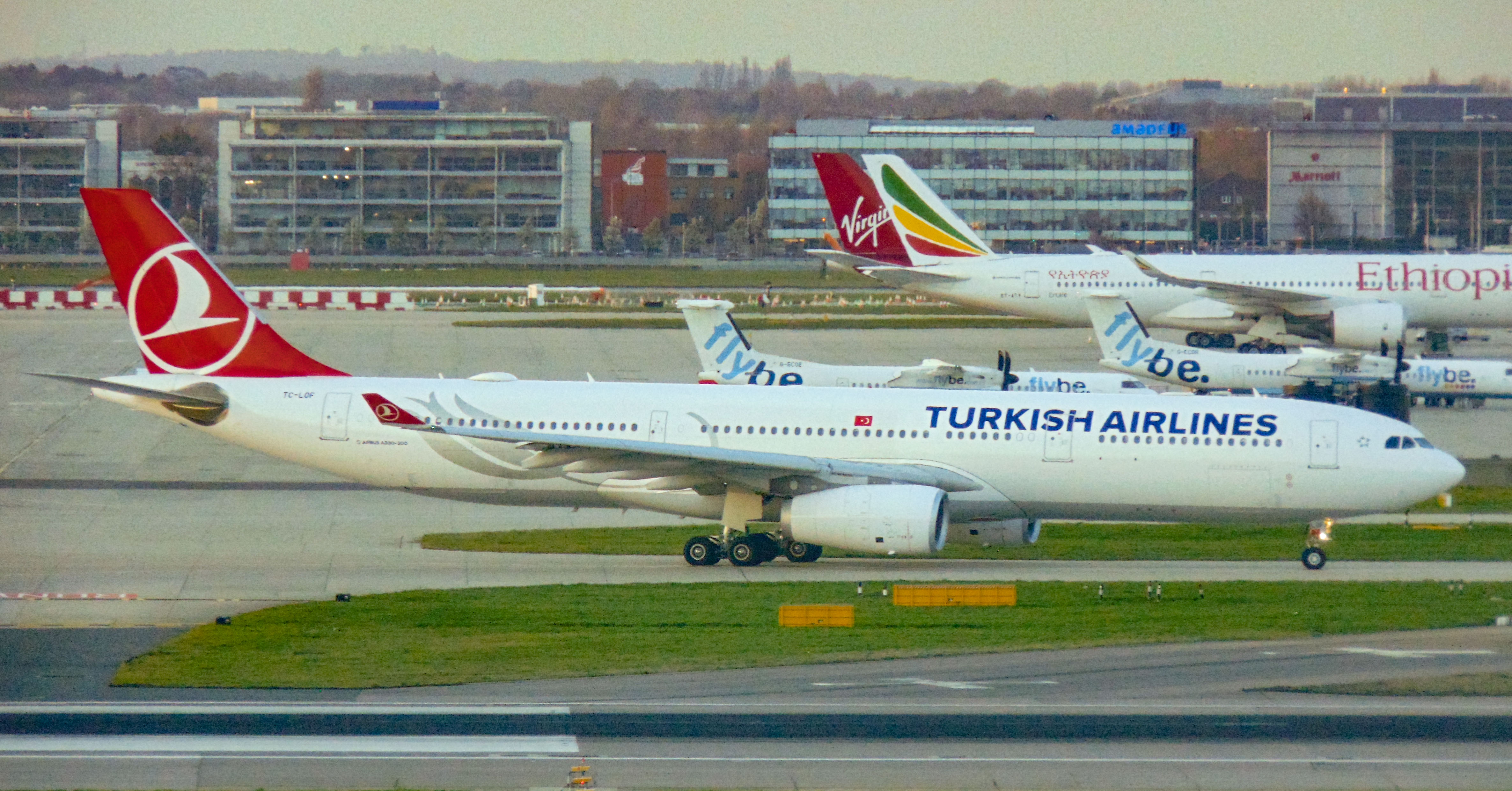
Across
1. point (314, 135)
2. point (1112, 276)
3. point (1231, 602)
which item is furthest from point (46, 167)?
point (1231, 602)

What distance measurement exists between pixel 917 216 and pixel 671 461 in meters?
45.4

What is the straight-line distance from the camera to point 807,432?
103ft

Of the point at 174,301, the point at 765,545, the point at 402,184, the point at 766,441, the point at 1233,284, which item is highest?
the point at 402,184

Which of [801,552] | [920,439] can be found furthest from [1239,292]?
[801,552]

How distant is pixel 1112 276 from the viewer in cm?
7219

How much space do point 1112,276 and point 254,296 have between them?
162ft

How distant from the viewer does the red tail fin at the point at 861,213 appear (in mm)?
73125

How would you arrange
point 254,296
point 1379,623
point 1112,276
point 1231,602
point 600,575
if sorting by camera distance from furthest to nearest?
point 254,296, point 1112,276, point 600,575, point 1231,602, point 1379,623

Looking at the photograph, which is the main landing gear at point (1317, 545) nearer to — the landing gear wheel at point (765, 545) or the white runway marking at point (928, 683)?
the landing gear wheel at point (765, 545)

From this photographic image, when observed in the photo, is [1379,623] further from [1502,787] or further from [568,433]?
[568,433]

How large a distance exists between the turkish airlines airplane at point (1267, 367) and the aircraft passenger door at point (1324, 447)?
2290 centimetres

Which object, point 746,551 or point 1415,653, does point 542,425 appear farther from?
point 1415,653

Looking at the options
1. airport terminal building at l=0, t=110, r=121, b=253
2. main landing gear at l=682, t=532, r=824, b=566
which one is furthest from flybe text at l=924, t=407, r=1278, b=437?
airport terminal building at l=0, t=110, r=121, b=253

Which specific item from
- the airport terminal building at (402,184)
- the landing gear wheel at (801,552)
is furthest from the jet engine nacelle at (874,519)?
the airport terminal building at (402,184)
